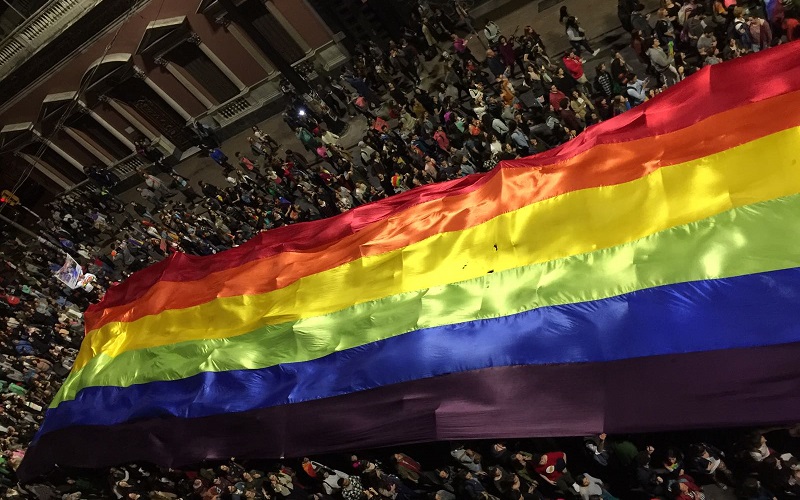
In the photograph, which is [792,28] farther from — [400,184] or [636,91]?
[400,184]

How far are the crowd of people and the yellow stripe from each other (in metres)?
3.16

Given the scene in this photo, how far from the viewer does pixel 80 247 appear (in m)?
25.0

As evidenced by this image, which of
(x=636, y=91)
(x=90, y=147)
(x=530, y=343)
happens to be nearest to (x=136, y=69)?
(x=90, y=147)

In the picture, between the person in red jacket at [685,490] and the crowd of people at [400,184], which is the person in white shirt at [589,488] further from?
the person in red jacket at [685,490]

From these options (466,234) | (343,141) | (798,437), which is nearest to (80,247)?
(343,141)

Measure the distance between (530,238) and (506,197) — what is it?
1222 millimetres

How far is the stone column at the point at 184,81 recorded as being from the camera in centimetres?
2730

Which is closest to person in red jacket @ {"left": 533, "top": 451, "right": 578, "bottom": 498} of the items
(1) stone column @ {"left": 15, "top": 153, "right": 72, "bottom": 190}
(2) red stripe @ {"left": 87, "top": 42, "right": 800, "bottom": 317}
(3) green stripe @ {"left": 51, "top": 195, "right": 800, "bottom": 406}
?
(3) green stripe @ {"left": 51, "top": 195, "right": 800, "bottom": 406}

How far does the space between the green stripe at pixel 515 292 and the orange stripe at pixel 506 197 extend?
140cm

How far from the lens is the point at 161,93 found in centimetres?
2847

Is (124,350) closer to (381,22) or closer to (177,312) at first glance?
(177,312)

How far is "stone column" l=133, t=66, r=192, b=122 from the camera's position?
27469 millimetres

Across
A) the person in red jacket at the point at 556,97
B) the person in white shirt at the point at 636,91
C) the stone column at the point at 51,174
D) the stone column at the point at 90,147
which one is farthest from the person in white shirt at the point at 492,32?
the stone column at the point at 51,174

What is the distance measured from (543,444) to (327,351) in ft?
14.5
